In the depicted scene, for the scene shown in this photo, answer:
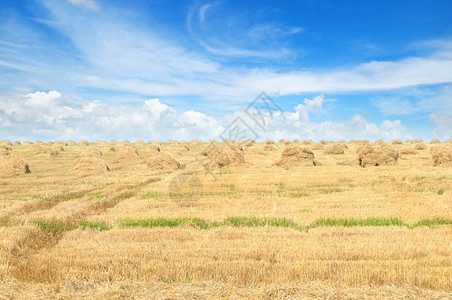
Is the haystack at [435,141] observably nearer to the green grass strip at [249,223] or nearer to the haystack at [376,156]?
the haystack at [376,156]

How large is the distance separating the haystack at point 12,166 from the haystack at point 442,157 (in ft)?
111

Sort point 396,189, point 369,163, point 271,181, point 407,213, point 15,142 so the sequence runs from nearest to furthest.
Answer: point 407,213 < point 396,189 < point 271,181 < point 369,163 < point 15,142

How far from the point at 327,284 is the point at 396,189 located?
1283 centimetres

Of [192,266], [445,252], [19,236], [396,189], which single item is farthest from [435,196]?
[19,236]

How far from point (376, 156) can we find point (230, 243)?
75.1 ft

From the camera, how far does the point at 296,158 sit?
29375 mm

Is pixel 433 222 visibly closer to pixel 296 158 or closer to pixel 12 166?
pixel 296 158

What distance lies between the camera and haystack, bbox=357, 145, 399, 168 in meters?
28.3

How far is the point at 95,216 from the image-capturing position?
42.8 feet

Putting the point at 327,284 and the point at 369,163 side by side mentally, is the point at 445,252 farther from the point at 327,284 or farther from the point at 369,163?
the point at 369,163

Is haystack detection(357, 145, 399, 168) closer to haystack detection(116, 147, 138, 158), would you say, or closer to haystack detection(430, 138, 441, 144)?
haystack detection(116, 147, 138, 158)

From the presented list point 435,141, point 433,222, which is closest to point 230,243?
point 433,222

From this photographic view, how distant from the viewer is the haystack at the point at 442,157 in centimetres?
2692

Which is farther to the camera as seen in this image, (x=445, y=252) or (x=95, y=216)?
(x=95, y=216)
